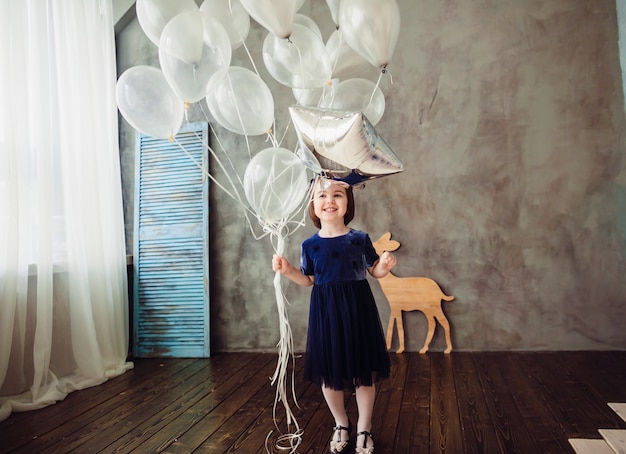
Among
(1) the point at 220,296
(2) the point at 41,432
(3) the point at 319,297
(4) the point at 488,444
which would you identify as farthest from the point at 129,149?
(4) the point at 488,444

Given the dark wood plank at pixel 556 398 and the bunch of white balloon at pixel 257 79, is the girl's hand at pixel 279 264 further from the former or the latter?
the dark wood plank at pixel 556 398

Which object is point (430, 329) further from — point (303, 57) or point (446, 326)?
Answer: point (303, 57)

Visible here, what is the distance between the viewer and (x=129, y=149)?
390 cm

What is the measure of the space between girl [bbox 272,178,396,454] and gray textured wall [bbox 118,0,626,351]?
1.57 metres

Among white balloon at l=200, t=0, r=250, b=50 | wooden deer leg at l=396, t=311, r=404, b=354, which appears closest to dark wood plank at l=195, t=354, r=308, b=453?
wooden deer leg at l=396, t=311, r=404, b=354

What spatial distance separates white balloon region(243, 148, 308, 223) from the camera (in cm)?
191

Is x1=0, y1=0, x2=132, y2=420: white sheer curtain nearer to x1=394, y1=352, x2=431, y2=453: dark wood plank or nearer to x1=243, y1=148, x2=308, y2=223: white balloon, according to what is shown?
x1=243, y1=148, x2=308, y2=223: white balloon

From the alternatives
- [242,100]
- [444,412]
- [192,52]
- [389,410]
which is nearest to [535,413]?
[444,412]

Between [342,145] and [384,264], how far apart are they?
54 cm

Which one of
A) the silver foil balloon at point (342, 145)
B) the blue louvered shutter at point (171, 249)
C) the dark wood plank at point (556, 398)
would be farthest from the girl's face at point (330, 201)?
the blue louvered shutter at point (171, 249)

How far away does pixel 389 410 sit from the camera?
2.29 m

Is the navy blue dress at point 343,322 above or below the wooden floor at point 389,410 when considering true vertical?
above

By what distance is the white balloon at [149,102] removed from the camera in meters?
2.03

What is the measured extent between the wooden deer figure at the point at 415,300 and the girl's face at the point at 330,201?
1471 mm
